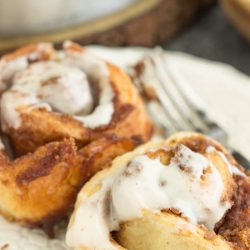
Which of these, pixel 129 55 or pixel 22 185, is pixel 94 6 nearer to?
pixel 129 55

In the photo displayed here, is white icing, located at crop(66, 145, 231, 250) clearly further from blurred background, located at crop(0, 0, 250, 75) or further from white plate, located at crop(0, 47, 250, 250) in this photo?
blurred background, located at crop(0, 0, 250, 75)

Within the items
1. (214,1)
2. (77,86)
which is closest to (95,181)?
(77,86)

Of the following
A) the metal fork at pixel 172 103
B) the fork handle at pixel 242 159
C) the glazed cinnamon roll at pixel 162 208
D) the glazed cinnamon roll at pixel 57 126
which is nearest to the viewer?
the glazed cinnamon roll at pixel 162 208

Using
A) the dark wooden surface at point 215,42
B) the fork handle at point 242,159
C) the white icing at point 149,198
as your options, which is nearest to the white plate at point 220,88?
the fork handle at point 242,159

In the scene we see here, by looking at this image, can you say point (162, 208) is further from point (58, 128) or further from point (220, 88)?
point (220, 88)

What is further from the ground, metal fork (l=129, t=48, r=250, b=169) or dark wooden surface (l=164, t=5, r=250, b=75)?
metal fork (l=129, t=48, r=250, b=169)

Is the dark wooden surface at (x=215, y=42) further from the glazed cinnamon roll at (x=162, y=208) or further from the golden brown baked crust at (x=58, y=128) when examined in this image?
the glazed cinnamon roll at (x=162, y=208)

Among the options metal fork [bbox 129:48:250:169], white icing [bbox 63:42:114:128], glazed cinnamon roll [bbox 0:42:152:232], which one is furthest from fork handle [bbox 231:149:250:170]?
white icing [bbox 63:42:114:128]
